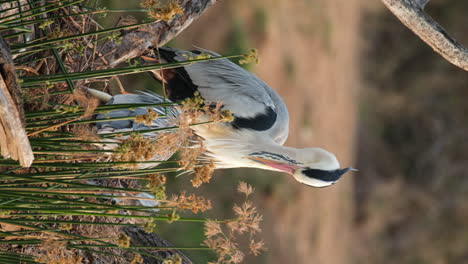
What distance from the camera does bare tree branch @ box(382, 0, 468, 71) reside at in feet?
6.29

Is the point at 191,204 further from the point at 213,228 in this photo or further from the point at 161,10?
the point at 161,10

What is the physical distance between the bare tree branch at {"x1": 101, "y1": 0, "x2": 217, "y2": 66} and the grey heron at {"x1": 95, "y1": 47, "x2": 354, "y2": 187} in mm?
109

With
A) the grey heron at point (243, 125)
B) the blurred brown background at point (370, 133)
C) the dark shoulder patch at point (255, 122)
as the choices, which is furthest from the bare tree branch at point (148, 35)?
the blurred brown background at point (370, 133)

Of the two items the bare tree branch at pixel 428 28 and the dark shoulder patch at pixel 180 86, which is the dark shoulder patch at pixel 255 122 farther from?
the bare tree branch at pixel 428 28

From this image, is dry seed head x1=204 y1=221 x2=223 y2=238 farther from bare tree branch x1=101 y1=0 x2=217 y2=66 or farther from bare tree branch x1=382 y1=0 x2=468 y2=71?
bare tree branch x1=382 y1=0 x2=468 y2=71

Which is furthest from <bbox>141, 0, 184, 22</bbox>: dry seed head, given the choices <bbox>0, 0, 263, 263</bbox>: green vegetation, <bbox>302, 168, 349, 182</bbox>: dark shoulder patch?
<bbox>302, 168, 349, 182</bbox>: dark shoulder patch

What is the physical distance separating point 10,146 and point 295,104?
4.04 meters

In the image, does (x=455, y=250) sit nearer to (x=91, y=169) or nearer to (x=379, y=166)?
(x=379, y=166)

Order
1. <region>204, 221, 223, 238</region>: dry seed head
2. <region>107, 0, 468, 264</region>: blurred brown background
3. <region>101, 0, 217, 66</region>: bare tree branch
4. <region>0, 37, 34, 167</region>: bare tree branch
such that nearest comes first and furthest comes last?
<region>0, 37, 34, 167</region>: bare tree branch → <region>204, 221, 223, 238</region>: dry seed head → <region>101, 0, 217, 66</region>: bare tree branch → <region>107, 0, 468, 264</region>: blurred brown background

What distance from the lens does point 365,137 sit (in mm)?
7227

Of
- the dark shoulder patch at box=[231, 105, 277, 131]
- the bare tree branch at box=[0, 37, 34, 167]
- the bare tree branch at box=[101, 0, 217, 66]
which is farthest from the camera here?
the dark shoulder patch at box=[231, 105, 277, 131]

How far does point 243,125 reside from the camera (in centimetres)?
206

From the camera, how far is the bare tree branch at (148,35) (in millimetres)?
1802

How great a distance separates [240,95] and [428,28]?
27.2 inches
